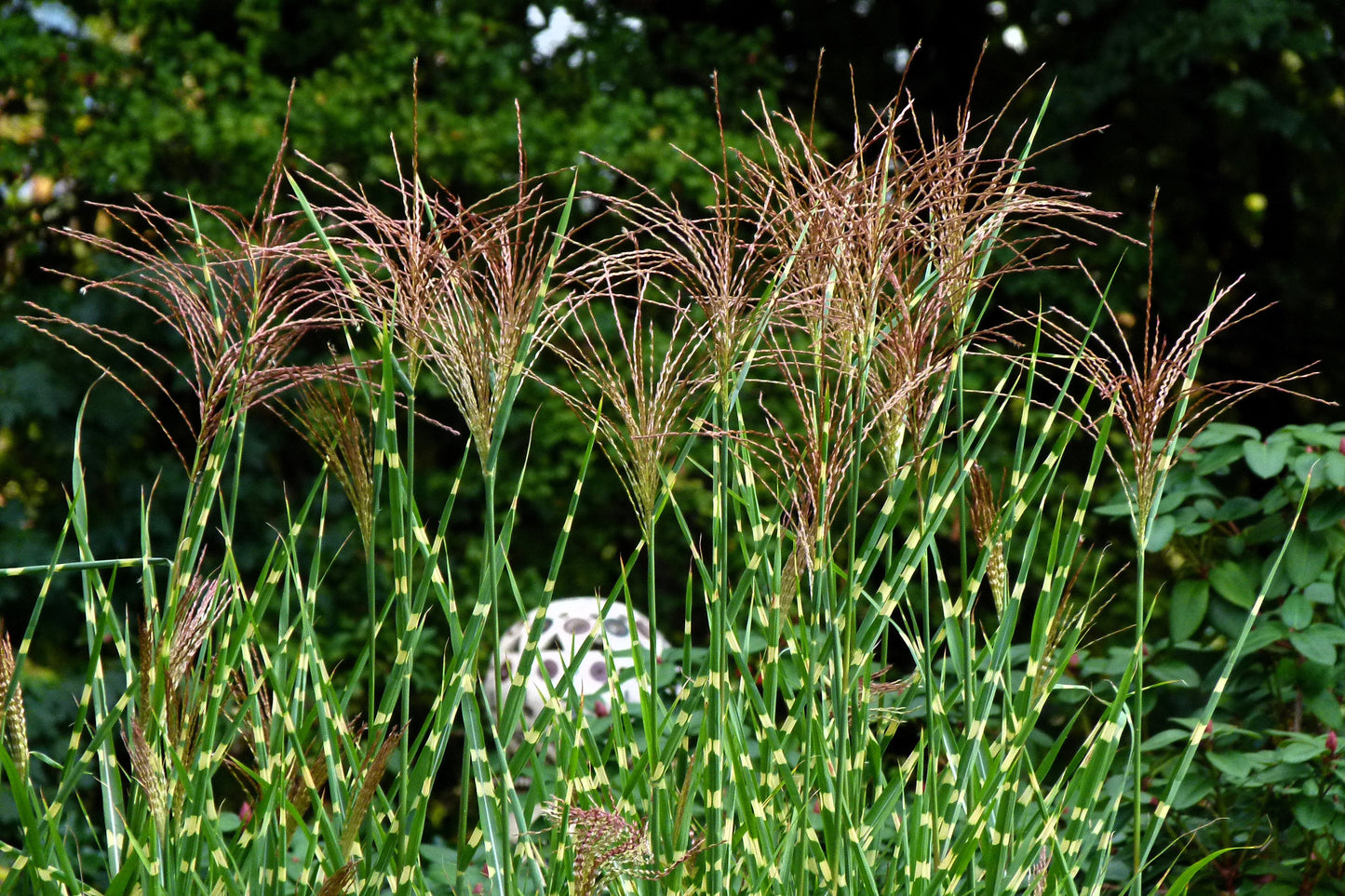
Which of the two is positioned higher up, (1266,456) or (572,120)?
(572,120)

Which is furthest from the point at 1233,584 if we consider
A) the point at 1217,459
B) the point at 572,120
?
the point at 572,120

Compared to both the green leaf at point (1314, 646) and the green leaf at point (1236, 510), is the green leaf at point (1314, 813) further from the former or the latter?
the green leaf at point (1236, 510)

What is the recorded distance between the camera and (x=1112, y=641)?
Answer: 181 inches

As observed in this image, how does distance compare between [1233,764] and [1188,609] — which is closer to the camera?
[1233,764]

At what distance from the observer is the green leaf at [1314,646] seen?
5.68 ft

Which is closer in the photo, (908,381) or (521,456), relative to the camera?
(908,381)

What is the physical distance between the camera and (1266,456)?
1.91 metres

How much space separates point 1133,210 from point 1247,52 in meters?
0.74

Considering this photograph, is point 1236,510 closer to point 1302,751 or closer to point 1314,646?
point 1314,646

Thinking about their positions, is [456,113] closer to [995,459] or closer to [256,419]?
[256,419]

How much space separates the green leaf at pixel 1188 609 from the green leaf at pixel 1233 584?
2 cm

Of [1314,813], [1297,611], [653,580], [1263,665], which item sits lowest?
[1314,813]

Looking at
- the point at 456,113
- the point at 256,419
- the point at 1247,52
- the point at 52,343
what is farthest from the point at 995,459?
the point at 52,343

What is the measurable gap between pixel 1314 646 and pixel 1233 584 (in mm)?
210
